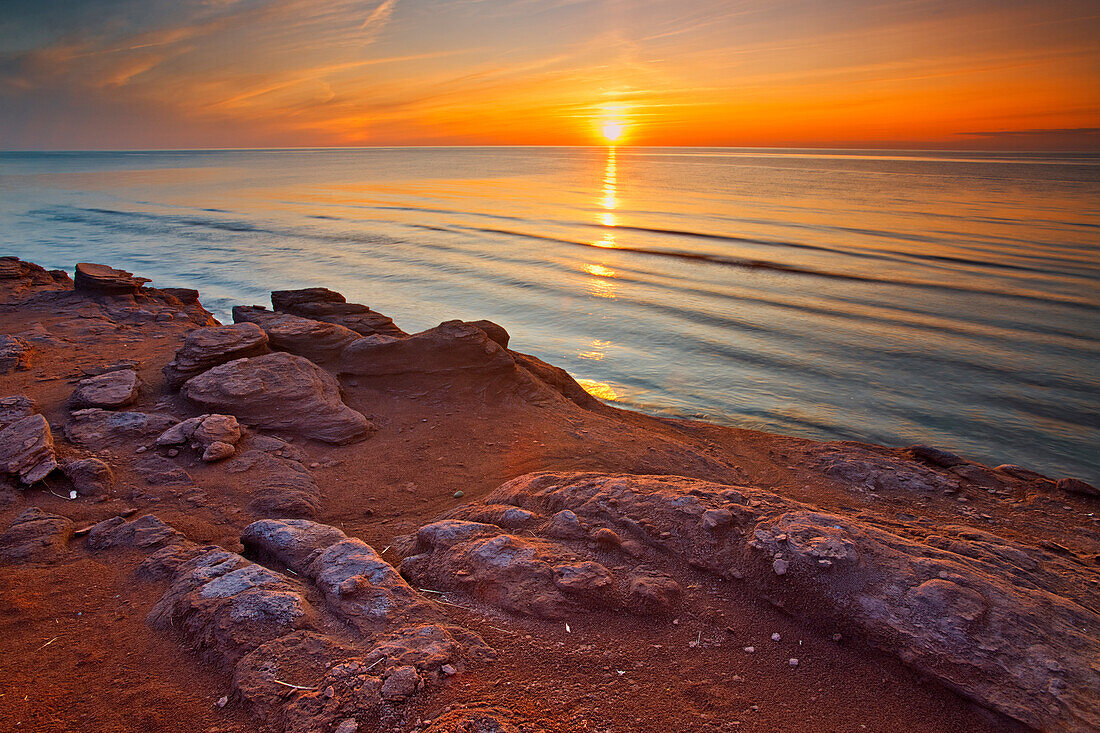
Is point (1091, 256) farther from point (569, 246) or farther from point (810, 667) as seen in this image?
point (810, 667)

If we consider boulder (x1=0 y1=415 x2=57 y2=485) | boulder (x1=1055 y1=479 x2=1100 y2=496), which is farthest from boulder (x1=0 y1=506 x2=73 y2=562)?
boulder (x1=1055 y1=479 x2=1100 y2=496)

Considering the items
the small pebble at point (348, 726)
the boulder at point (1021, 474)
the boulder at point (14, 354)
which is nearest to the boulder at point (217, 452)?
the small pebble at point (348, 726)

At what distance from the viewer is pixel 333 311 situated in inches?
441

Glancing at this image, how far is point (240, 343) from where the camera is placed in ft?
25.6

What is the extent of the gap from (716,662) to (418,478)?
12.6ft

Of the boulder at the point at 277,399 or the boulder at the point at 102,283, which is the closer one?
the boulder at the point at 277,399

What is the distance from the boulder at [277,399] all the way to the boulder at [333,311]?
3.41 m

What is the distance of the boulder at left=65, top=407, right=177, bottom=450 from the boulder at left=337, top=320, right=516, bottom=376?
8.90ft

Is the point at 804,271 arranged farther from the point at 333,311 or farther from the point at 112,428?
the point at 112,428

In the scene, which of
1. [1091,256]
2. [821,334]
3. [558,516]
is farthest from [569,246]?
[558,516]

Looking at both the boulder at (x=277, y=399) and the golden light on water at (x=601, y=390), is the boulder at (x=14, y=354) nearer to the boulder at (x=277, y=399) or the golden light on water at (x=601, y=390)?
the boulder at (x=277, y=399)

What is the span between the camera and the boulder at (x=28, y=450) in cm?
501

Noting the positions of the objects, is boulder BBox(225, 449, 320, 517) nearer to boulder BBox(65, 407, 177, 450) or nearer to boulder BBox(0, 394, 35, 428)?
boulder BBox(65, 407, 177, 450)

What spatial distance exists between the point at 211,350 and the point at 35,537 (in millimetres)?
3560
